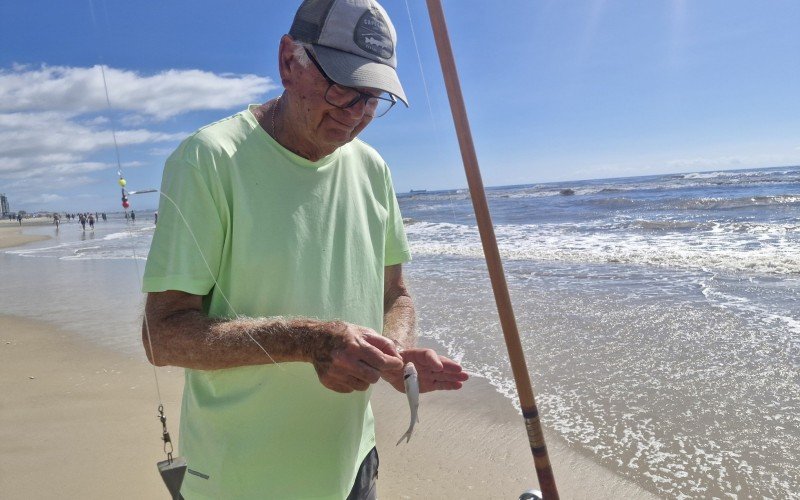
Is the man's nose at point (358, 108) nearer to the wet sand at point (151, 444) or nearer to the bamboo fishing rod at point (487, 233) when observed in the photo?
the bamboo fishing rod at point (487, 233)

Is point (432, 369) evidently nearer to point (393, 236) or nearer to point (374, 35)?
point (393, 236)

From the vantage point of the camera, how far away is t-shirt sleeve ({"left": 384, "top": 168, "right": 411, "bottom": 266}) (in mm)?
1813

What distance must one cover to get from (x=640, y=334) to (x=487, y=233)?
16.4 feet

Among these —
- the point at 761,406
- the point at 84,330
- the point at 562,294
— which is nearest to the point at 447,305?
the point at 562,294

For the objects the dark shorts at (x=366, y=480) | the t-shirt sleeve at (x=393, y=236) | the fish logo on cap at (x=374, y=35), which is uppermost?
the fish logo on cap at (x=374, y=35)

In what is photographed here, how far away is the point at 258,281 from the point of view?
4.49ft

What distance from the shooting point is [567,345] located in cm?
576

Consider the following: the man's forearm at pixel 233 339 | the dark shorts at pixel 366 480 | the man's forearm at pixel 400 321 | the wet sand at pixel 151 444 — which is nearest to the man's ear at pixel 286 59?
the man's forearm at pixel 233 339

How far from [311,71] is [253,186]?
335mm

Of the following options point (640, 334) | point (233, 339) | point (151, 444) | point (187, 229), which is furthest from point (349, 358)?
point (640, 334)

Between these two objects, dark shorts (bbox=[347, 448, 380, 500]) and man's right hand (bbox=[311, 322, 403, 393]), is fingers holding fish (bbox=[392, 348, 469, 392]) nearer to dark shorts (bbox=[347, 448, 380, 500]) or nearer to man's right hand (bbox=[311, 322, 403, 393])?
man's right hand (bbox=[311, 322, 403, 393])

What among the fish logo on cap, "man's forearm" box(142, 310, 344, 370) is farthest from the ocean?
the fish logo on cap

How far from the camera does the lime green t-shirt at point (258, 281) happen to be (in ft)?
4.18

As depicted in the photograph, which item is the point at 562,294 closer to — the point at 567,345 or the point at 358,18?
the point at 567,345
